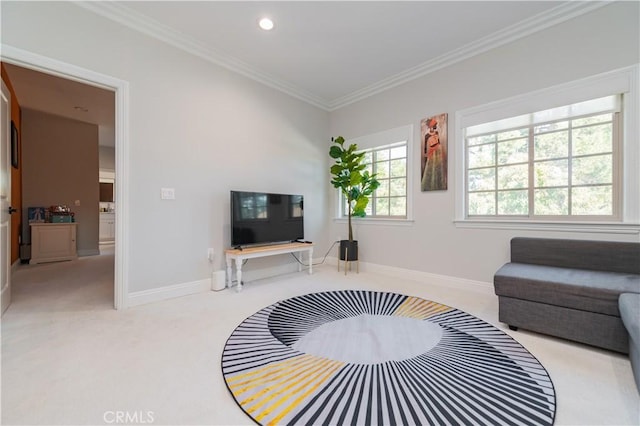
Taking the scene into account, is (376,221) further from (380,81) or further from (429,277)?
(380,81)

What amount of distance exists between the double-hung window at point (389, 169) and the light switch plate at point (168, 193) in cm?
277

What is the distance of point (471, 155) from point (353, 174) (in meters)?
1.56

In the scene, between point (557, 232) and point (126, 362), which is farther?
point (557, 232)

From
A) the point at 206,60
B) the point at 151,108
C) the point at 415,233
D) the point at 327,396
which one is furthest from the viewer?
the point at 415,233

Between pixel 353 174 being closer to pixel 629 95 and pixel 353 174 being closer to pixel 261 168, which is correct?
pixel 261 168

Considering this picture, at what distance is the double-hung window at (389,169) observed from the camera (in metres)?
3.90

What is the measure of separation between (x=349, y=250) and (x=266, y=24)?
301cm

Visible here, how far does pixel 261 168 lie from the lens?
383cm

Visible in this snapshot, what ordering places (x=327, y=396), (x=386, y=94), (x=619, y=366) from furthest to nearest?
(x=386, y=94) → (x=619, y=366) → (x=327, y=396)

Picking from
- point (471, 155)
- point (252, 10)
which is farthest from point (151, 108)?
point (471, 155)

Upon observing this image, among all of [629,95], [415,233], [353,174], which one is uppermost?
[629,95]

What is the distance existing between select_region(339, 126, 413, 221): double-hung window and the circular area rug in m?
1.89

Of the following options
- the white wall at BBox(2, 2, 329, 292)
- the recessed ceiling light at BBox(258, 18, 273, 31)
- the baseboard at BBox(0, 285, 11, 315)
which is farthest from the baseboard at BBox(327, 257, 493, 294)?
the baseboard at BBox(0, 285, 11, 315)

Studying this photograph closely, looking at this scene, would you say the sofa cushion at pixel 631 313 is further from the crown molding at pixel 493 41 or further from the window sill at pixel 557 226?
the crown molding at pixel 493 41
